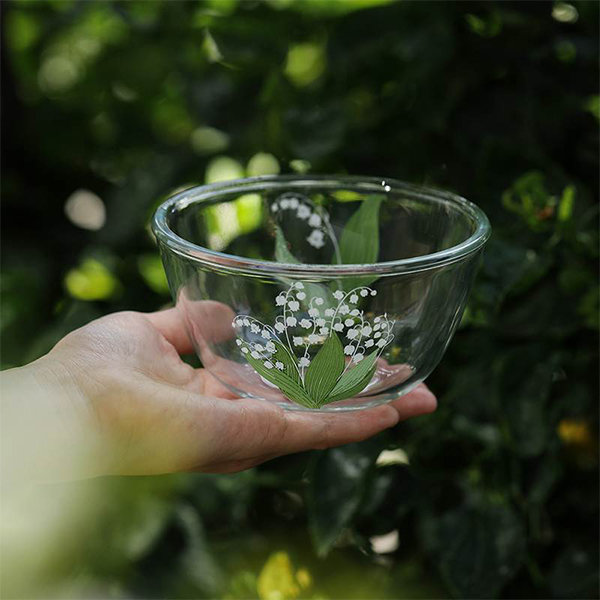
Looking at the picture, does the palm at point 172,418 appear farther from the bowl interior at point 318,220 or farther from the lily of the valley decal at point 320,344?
the bowl interior at point 318,220

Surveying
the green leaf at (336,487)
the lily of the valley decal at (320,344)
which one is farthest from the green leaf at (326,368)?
the green leaf at (336,487)

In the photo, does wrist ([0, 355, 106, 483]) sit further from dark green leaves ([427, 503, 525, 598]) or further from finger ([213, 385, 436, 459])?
dark green leaves ([427, 503, 525, 598])

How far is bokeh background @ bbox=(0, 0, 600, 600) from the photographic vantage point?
2.89ft

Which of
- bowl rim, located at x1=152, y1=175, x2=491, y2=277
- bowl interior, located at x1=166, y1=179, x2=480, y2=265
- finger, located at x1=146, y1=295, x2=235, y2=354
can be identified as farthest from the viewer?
bowl interior, located at x1=166, y1=179, x2=480, y2=265

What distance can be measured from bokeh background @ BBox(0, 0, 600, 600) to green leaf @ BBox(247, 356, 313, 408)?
13cm

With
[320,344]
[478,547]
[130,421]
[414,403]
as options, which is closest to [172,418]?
[130,421]

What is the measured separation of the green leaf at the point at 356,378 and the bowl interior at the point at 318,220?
17cm

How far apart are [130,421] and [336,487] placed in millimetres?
244

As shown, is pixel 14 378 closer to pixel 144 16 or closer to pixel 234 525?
pixel 234 525

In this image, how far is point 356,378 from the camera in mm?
774

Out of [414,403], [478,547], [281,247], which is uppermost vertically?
[281,247]

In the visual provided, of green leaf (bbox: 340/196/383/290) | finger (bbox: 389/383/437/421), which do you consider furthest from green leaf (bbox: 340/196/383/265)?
finger (bbox: 389/383/437/421)

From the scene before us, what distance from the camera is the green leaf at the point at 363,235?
936mm

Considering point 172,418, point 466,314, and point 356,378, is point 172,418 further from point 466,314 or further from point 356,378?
point 466,314
